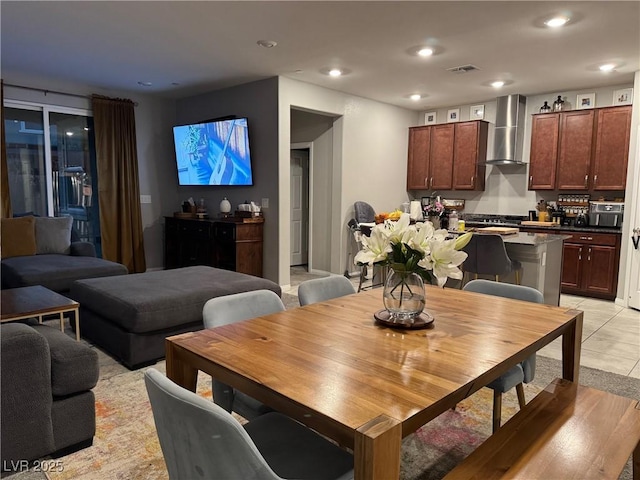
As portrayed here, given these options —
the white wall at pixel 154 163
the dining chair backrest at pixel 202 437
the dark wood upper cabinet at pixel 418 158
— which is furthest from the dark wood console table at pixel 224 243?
the dining chair backrest at pixel 202 437

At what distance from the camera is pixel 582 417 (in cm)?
166

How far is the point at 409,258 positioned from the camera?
5.55 ft

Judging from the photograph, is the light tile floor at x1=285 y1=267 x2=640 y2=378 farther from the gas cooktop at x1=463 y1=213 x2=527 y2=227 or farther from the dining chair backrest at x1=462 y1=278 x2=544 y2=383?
the dining chair backrest at x1=462 y1=278 x2=544 y2=383

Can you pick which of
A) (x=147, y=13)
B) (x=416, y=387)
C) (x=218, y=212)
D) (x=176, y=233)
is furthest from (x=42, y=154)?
(x=416, y=387)

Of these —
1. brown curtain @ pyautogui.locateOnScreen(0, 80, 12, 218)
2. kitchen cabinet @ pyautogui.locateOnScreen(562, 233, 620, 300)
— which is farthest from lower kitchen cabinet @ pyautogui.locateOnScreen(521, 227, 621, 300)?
brown curtain @ pyautogui.locateOnScreen(0, 80, 12, 218)

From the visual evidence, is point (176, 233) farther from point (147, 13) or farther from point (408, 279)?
point (408, 279)

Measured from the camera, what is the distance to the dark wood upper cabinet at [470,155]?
21.8ft

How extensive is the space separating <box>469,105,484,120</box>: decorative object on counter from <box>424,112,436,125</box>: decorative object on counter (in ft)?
2.13

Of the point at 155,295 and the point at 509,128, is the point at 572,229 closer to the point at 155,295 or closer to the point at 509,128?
the point at 509,128

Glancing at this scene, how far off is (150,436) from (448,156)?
19.5ft

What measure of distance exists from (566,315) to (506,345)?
1.93ft

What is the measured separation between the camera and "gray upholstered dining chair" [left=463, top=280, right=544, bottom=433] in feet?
6.64

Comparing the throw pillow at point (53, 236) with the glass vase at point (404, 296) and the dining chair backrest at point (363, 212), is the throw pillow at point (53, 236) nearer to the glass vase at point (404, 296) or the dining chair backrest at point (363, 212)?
the dining chair backrest at point (363, 212)

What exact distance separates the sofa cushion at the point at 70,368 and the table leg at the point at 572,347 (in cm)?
219
